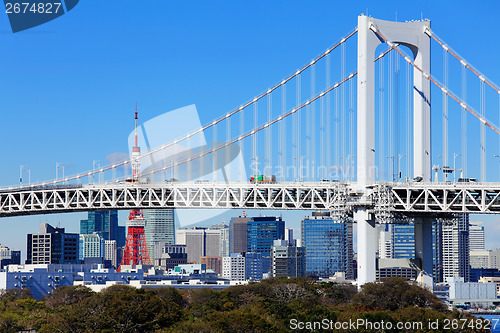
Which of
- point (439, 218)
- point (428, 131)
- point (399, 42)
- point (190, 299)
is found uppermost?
point (399, 42)

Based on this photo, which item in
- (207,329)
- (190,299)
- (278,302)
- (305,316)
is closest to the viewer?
(207,329)

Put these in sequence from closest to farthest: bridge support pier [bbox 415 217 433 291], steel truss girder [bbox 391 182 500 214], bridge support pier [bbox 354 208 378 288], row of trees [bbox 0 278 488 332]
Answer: row of trees [bbox 0 278 488 332], steel truss girder [bbox 391 182 500 214], bridge support pier [bbox 354 208 378 288], bridge support pier [bbox 415 217 433 291]

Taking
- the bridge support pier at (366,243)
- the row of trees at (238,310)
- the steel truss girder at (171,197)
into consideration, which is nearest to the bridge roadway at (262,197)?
the steel truss girder at (171,197)

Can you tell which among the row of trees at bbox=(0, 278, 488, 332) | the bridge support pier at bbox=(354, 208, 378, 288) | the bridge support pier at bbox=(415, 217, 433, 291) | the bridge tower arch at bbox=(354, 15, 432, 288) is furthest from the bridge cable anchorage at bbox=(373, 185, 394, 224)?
the row of trees at bbox=(0, 278, 488, 332)

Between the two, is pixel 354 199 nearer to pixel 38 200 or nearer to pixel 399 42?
pixel 399 42

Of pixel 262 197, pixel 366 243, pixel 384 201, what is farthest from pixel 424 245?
pixel 262 197

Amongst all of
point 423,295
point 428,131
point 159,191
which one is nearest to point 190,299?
point 159,191

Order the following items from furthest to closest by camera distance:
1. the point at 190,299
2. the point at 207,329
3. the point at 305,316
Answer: the point at 190,299 → the point at 305,316 → the point at 207,329

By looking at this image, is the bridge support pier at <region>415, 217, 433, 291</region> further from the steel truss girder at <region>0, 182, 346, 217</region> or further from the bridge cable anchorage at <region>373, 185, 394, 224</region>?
the steel truss girder at <region>0, 182, 346, 217</region>
